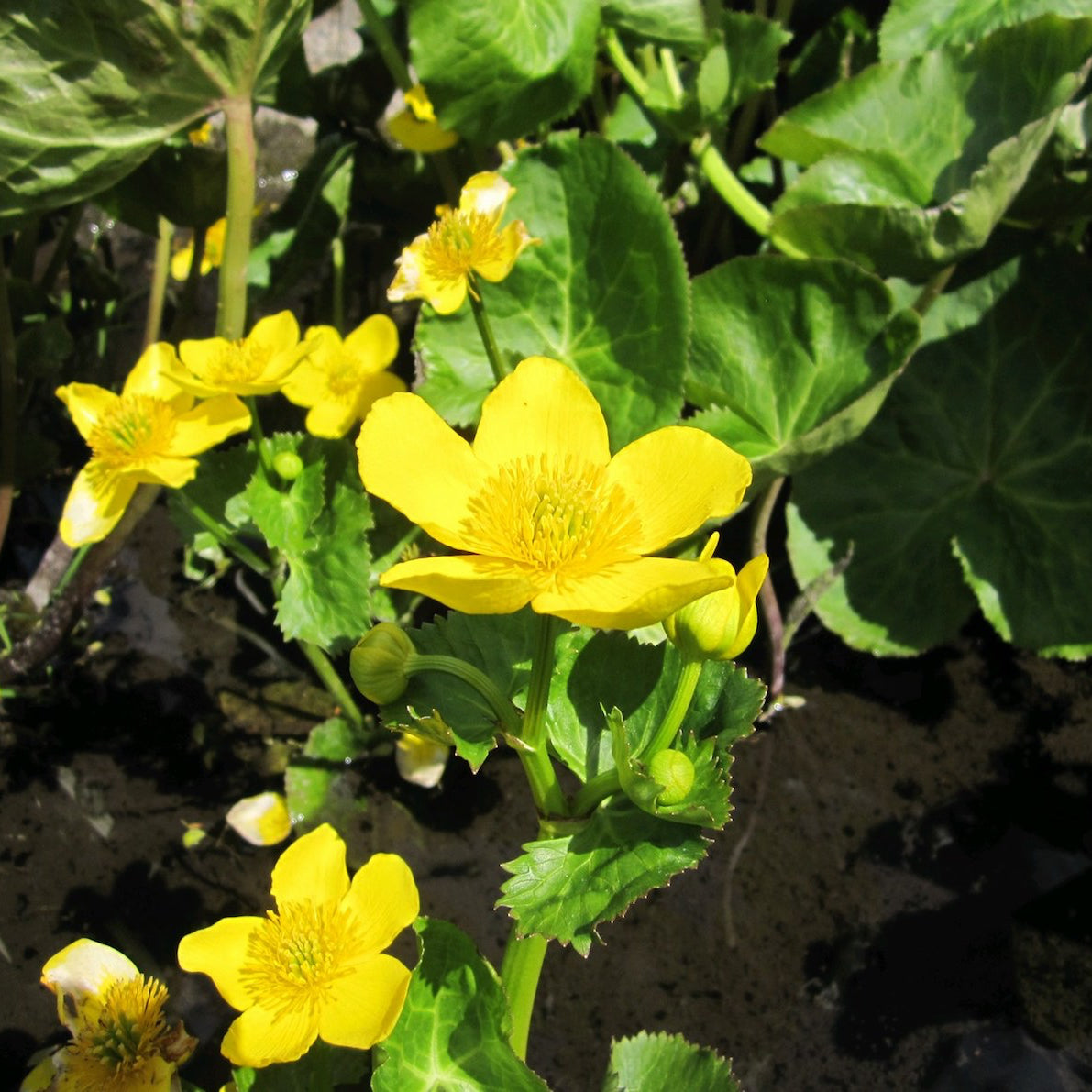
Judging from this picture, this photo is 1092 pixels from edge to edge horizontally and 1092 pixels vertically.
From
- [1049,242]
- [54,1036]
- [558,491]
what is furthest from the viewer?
[1049,242]

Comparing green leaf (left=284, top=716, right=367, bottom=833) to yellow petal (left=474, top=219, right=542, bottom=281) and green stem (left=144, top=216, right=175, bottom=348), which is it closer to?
yellow petal (left=474, top=219, right=542, bottom=281)

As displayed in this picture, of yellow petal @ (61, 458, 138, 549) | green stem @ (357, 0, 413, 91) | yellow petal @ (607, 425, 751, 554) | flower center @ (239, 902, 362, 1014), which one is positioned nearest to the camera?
yellow petal @ (607, 425, 751, 554)

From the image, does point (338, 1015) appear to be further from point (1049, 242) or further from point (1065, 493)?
point (1049, 242)

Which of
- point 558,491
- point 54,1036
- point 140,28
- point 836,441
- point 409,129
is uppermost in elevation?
point 140,28

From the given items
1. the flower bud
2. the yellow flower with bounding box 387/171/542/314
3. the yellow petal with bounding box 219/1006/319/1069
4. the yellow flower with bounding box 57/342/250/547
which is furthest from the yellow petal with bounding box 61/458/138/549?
the yellow petal with bounding box 219/1006/319/1069

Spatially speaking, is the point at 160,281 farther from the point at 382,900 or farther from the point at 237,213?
the point at 382,900

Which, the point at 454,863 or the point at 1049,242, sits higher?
the point at 1049,242

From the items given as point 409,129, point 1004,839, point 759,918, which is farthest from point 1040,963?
point 409,129
